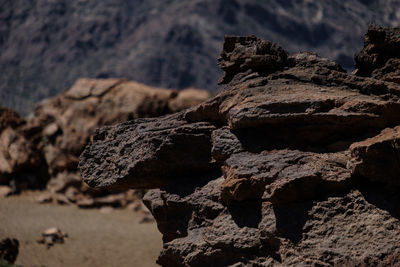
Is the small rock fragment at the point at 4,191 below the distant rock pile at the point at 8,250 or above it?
below

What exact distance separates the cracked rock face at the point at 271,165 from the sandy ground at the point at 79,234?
855cm

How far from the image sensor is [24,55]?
383ft

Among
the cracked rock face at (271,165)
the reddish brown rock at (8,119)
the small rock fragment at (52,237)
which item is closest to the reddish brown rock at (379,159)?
the cracked rock face at (271,165)

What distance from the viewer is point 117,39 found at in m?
120

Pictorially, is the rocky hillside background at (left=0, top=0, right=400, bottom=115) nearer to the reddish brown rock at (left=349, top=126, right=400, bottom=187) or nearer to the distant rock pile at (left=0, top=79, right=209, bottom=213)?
the distant rock pile at (left=0, top=79, right=209, bottom=213)

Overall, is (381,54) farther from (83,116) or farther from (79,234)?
(83,116)

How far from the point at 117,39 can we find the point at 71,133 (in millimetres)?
100890

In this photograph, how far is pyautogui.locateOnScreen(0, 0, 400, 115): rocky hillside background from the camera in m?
104

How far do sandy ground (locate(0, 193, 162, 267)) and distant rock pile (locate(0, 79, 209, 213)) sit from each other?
1.11 metres

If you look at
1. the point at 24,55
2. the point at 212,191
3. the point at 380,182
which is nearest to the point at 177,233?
the point at 212,191

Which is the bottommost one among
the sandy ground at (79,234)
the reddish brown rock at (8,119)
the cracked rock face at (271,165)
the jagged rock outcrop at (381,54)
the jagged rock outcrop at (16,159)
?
the sandy ground at (79,234)

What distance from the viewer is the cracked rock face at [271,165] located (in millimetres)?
5301

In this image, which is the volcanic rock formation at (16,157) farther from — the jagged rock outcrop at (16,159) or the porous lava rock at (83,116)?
the porous lava rock at (83,116)

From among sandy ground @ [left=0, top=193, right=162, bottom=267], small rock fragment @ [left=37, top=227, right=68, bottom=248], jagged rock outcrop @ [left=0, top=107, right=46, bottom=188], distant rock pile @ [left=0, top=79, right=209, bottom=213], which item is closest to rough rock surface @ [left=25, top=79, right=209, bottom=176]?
distant rock pile @ [left=0, top=79, right=209, bottom=213]
